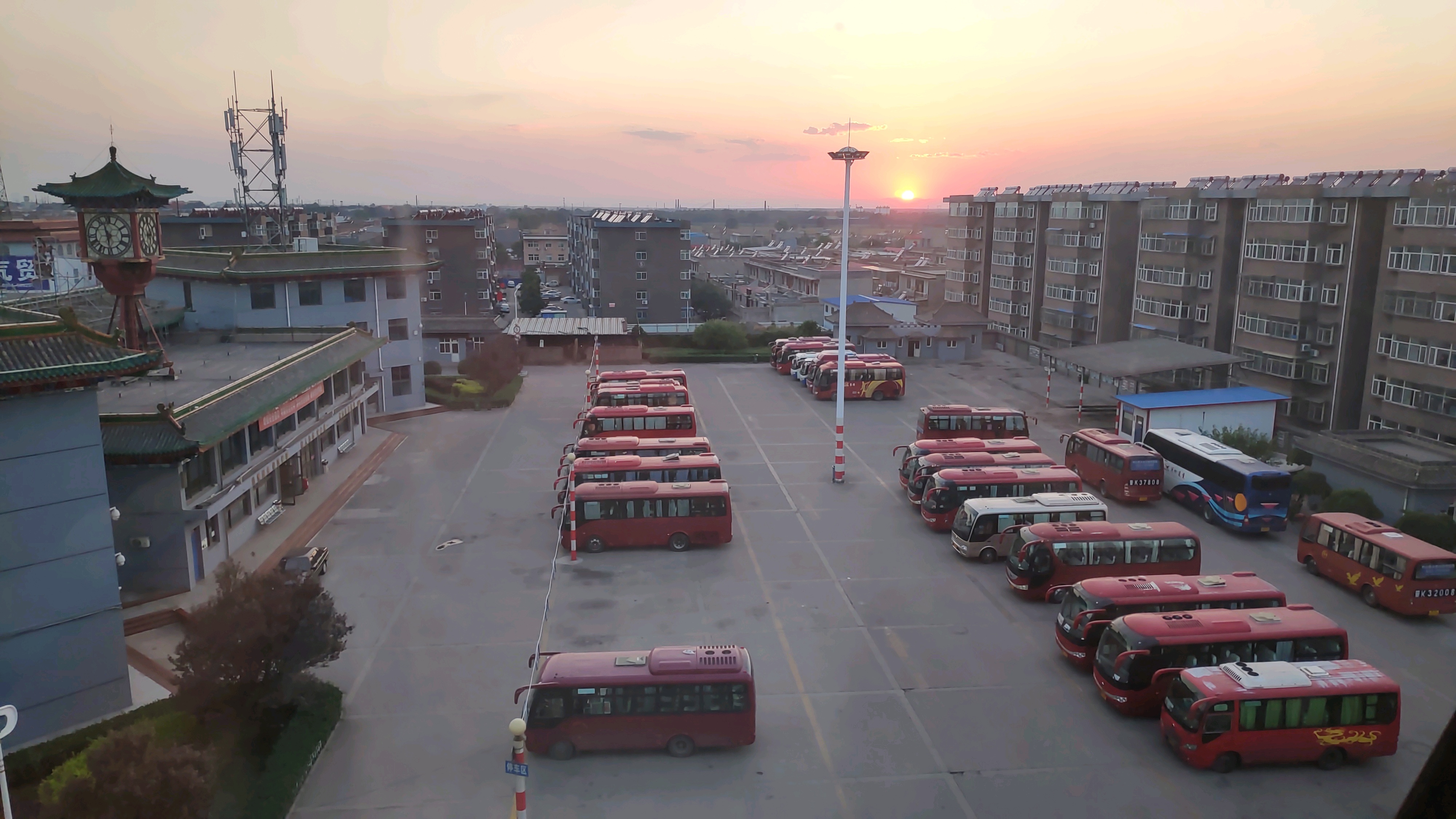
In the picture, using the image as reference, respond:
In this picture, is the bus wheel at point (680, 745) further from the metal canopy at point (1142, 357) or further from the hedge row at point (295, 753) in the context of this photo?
the metal canopy at point (1142, 357)

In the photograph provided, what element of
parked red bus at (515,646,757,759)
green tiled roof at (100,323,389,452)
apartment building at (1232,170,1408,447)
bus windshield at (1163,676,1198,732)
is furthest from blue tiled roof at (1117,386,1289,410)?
green tiled roof at (100,323,389,452)

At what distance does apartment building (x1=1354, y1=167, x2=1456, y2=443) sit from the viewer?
27312 mm

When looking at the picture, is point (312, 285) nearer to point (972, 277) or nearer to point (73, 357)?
point (73, 357)

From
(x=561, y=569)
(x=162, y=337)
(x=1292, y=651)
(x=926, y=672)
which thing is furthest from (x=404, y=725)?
(x=162, y=337)

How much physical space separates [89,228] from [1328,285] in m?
37.6

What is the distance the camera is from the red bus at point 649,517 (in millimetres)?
20734

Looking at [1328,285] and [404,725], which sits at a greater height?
[1328,285]

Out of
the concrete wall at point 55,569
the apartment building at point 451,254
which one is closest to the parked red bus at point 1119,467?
the concrete wall at point 55,569

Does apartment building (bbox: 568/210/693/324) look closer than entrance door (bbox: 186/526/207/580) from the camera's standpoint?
No

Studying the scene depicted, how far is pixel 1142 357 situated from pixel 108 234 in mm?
33585

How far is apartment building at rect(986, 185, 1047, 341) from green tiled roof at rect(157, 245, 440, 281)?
3442 cm

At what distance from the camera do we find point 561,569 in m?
19.8

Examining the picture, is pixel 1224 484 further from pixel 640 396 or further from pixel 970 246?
pixel 970 246

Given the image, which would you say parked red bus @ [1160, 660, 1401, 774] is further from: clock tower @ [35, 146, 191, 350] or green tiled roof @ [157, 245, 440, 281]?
green tiled roof @ [157, 245, 440, 281]
